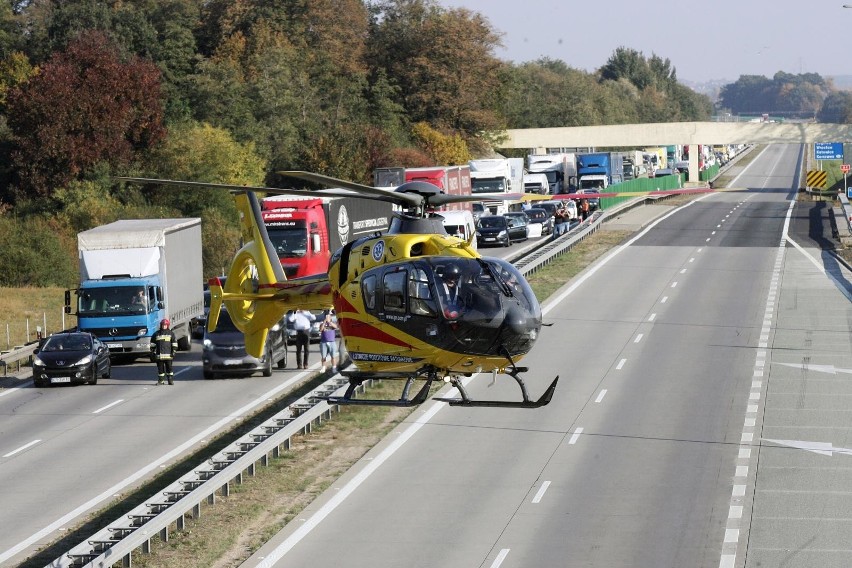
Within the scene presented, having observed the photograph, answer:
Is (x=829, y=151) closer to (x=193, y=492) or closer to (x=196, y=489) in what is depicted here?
(x=196, y=489)

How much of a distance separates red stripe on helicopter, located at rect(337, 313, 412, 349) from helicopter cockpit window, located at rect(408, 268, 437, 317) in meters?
0.59

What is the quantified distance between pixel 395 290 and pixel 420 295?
0.46 metres

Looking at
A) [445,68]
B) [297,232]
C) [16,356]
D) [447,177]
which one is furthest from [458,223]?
[445,68]

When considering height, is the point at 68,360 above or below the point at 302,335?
below

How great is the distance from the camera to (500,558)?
18844mm

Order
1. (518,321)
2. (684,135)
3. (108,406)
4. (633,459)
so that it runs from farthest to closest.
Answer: (684,135)
(108,406)
(633,459)
(518,321)

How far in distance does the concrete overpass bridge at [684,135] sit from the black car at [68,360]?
268 ft

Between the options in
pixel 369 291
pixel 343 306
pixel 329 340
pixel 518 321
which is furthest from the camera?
pixel 329 340

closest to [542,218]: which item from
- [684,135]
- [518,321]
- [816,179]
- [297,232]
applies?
[816,179]

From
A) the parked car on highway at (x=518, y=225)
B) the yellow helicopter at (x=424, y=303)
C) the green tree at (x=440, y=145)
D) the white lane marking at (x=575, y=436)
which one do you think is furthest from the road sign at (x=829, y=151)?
the yellow helicopter at (x=424, y=303)

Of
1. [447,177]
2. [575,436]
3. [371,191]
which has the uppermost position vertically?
[447,177]

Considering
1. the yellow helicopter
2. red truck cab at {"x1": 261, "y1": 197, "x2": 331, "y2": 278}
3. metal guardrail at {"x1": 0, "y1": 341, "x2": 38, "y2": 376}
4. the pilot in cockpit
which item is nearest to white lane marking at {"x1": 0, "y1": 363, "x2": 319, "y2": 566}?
the yellow helicopter

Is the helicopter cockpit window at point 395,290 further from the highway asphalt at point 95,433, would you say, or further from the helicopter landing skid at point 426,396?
the highway asphalt at point 95,433

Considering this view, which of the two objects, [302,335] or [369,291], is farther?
[302,335]
